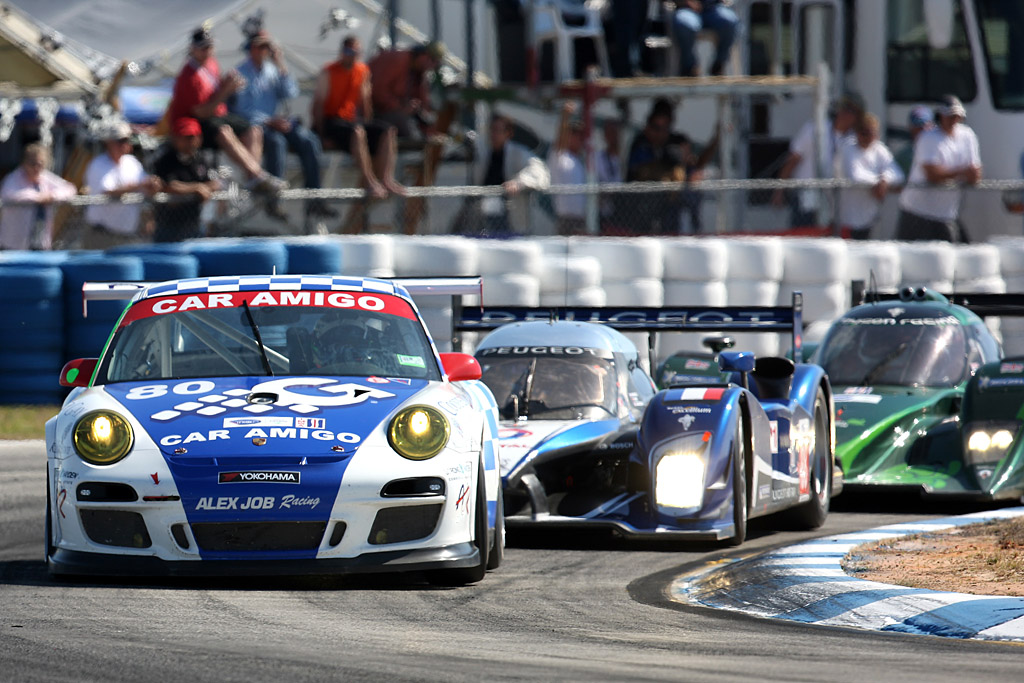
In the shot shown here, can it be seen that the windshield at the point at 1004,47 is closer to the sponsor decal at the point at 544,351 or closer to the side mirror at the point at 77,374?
the sponsor decal at the point at 544,351

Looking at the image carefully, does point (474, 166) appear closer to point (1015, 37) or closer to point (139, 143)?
point (139, 143)

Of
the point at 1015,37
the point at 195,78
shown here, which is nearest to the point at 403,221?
the point at 195,78

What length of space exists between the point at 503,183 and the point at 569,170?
101 centimetres

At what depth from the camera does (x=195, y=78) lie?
47.9 feet

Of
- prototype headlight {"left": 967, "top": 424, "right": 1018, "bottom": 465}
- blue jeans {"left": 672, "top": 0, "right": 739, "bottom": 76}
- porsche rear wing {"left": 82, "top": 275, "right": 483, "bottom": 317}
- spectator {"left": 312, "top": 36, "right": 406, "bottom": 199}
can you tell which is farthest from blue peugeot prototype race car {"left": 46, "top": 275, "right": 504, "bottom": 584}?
Answer: blue jeans {"left": 672, "top": 0, "right": 739, "bottom": 76}

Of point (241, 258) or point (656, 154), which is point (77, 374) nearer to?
point (241, 258)

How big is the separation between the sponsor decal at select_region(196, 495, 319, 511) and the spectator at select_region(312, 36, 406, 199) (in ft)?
30.1

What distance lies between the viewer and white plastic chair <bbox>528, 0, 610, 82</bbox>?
60.3 feet

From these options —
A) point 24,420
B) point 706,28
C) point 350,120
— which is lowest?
point 24,420

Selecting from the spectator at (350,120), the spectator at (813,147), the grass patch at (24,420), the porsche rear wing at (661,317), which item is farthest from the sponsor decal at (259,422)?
the spectator at (813,147)

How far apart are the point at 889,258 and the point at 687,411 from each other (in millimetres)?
7700

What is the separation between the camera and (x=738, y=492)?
862 cm

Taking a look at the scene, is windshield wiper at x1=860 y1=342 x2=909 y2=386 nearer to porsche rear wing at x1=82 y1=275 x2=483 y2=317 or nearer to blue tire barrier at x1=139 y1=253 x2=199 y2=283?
porsche rear wing at x1=82 y1=275 x2=483 y2=317

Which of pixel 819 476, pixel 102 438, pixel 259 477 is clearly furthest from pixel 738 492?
pixel 102 438
